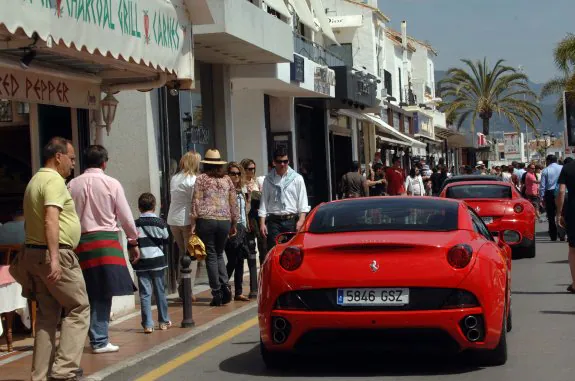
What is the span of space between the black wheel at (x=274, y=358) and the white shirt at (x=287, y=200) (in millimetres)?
5252

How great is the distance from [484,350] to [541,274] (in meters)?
8.53

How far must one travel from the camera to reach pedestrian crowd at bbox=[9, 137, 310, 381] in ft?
26.8

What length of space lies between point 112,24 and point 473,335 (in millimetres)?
4519

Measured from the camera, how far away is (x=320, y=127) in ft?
110

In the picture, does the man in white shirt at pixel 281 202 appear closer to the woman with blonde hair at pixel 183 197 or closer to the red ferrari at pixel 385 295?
the woman with blonde hair at pixel 183 197

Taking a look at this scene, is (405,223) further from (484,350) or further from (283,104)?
(283,104)

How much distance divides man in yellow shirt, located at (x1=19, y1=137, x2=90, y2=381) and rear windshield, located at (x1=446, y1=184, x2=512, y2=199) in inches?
522

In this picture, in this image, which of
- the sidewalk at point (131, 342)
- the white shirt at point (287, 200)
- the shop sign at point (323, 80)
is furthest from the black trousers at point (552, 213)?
the sidewalk at point (131, 342)

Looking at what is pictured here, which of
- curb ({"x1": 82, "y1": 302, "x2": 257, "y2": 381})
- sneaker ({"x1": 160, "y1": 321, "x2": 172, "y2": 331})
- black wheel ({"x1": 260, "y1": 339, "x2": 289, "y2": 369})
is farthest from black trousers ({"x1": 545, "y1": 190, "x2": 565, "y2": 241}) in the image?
black wheel ({"x1": 260, "y1": 339, "x2": 289, "y2": 369})

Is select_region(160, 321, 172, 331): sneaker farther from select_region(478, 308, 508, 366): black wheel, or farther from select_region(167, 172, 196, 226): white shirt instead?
select_region(478, 308, 508, 366): black wheel

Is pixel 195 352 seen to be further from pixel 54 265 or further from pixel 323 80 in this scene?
pixel 323 80

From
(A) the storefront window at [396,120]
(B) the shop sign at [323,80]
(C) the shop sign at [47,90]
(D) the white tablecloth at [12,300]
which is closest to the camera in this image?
(D) the white tablecloth at [12,300]

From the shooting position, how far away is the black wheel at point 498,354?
28.4 feet

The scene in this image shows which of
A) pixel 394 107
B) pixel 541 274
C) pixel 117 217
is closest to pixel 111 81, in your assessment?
pixel 117 217
